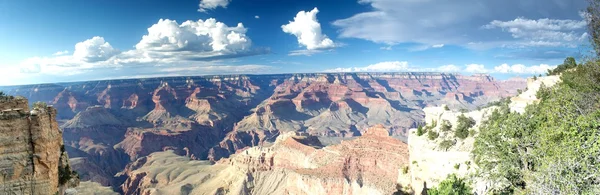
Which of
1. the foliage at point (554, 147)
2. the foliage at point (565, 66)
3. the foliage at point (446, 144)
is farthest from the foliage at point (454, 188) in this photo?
the foliage at point (565, 66)

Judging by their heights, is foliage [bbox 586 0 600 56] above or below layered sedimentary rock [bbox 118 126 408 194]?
above

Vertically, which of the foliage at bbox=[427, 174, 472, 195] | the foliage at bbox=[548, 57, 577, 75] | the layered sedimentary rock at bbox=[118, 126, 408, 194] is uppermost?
the foliage at bbox=[548, 57, 577, 75]

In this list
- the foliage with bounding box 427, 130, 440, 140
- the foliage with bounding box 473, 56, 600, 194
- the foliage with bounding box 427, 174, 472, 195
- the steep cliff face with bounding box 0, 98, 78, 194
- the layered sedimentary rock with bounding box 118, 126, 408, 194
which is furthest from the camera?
the layered sedimentary rock with bounding box 118, 126, 408, 194

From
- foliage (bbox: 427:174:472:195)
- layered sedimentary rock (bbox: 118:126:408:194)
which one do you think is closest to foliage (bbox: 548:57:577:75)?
layered sedimentary rock (bbox: 118:126:408:194)

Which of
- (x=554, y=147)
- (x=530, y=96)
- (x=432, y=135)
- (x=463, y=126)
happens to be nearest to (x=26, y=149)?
(x=554, y=147)

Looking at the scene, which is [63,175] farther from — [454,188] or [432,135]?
[432,135]

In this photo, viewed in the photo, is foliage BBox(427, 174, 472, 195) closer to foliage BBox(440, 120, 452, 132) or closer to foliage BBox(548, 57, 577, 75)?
foliage BBox(440, 120, 452, 132)
